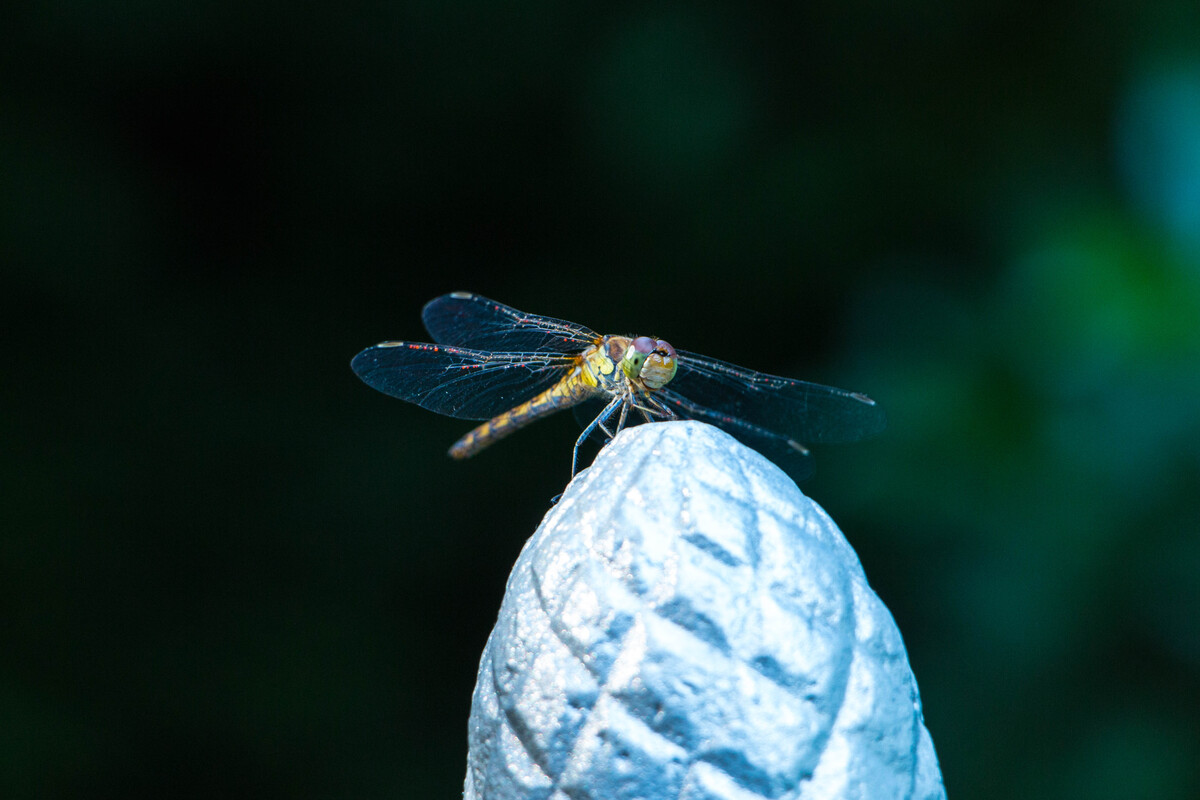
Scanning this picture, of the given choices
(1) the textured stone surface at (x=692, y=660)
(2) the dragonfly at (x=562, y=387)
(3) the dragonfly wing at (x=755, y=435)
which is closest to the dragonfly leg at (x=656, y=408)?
(2) the dragonfly at (x=562, y=387)

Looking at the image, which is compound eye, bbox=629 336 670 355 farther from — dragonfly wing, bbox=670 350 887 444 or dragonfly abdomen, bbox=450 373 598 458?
dragonfly wing, bbox=670 350 887 444

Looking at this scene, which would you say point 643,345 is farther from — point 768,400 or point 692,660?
point 692,660

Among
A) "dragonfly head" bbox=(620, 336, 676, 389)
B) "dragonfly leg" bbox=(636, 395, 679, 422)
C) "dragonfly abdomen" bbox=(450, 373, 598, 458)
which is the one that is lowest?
"dragonfly abdomen" bbox=(450, 373, 598, 458)

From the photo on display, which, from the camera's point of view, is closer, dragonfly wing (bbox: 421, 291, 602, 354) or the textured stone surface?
the textured stone surface

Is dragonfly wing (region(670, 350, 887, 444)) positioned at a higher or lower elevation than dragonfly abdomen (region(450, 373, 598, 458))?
higher

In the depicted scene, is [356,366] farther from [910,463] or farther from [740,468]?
[910,463]

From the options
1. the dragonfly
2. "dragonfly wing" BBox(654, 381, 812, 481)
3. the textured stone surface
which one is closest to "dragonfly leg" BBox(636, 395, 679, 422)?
the dragonfly

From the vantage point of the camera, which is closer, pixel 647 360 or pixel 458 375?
pixel 647 360

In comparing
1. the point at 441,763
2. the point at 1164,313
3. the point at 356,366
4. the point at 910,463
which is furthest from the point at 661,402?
the point at 441,763

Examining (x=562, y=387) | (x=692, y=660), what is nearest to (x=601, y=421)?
(x=562, y=387)
